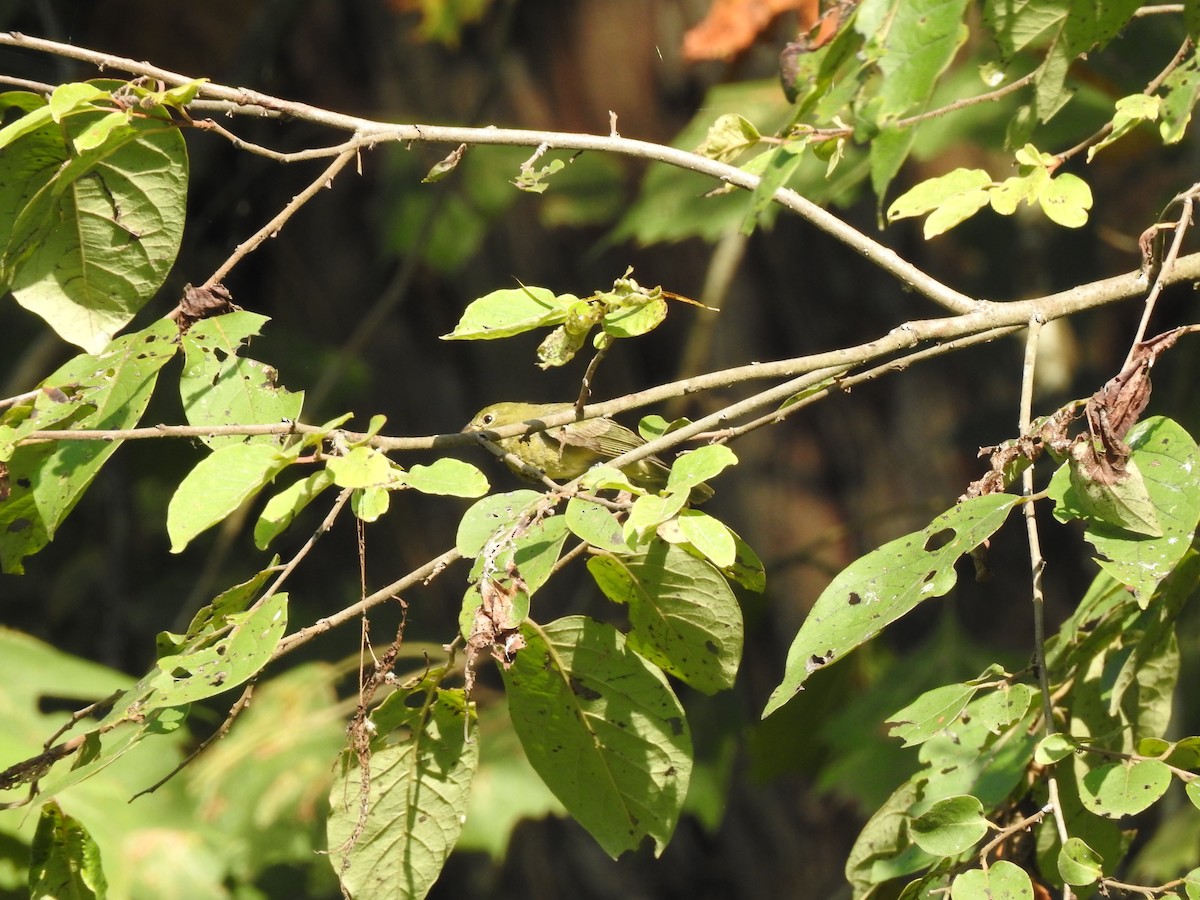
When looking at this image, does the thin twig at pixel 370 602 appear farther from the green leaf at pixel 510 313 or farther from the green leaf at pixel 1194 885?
the green leaf at pixel 1194 885

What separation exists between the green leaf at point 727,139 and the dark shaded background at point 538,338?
1.96m

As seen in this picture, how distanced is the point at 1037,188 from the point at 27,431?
3.68 feet

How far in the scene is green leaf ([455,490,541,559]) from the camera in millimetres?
1213

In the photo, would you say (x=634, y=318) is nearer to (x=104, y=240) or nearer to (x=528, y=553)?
(x=528, y=553)

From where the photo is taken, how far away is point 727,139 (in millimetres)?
1477

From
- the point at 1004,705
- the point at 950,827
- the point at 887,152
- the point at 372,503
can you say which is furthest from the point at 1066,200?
the point at 372,503

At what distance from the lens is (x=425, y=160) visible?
5.10 metres

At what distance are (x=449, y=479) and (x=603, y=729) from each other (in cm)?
37

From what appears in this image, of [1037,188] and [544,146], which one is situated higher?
[544,146]

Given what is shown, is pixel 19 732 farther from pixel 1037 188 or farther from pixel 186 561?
pixel 186 561

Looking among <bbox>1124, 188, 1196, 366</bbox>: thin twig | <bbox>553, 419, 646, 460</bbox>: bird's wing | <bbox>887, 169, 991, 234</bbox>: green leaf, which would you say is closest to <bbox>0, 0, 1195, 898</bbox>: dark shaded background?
<bbox>553, 419, 646, 460</bbox>: bird's wing

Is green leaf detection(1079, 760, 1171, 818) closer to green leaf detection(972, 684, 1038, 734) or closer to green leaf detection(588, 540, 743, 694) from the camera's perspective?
green leaf detection(972, 684, 1038, 734)

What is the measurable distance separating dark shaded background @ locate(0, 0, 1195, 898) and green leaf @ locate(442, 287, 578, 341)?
85.0 inches

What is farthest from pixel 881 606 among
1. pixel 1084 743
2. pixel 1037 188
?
pixel 1037 188
